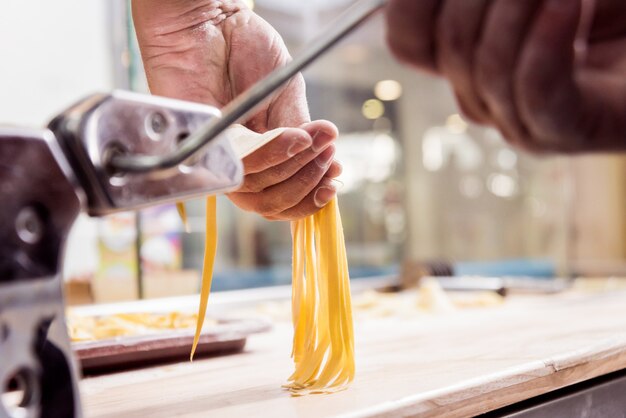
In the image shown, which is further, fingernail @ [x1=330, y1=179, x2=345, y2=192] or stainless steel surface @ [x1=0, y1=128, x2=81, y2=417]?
fingernail @ [x1=330, y1=179, x2=345, y2=192]

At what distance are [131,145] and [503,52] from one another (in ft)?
0.93

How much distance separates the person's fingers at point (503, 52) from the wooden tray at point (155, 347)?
75 centimetres

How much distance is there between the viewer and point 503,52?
1.59ft

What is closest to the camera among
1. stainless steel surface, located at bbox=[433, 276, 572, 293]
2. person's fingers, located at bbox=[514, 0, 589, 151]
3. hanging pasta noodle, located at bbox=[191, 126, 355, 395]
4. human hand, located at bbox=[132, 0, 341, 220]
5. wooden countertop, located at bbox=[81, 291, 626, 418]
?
person's fingers, located at bbox=[514, 0, 589, 151]

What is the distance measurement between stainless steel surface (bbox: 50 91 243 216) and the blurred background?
2.36m

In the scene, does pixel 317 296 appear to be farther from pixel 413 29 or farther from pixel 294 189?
pixel 413 29

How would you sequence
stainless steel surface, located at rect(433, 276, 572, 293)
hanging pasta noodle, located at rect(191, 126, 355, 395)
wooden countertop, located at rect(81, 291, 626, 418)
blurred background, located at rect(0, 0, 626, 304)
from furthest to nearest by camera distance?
blurred background, located at rect(0, 0, 626, 304) → stainless steel surface, located at rect(433, 276, 572, 293) → hanging pasta noodle, located at rect(191, 126, 355, 395) → wooden countertop, located at rect(81, 291, 626, 418)

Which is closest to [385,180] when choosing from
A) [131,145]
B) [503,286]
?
[503,286]

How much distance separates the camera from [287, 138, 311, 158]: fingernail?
2.93 ft

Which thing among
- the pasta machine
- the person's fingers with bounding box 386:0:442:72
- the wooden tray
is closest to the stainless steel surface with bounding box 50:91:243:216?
the pasta machine

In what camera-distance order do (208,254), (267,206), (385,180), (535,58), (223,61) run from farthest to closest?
(385,180), (223,61), (267,206), (208,254), (535,58)

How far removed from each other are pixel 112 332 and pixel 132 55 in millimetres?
775

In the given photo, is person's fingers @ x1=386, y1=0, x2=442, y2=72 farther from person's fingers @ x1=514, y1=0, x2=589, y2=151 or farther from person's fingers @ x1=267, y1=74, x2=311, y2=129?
person's fingers @ x1=267, y1=74, x2=311, y2=129

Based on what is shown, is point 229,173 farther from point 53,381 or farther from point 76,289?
point 76,289
